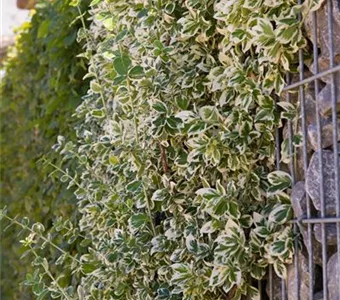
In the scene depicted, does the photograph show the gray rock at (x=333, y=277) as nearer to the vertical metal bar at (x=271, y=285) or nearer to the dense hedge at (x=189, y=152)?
the dense hedge at (x=189, y=152)

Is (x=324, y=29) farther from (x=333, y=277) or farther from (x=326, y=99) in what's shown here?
(x=333, y=277)

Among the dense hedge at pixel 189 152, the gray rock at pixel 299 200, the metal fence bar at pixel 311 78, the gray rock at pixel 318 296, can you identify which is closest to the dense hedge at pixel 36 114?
the dense hedge at pixel 189 152

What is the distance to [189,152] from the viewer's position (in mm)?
2158

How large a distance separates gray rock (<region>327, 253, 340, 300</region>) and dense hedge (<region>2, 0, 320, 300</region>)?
0.13 m

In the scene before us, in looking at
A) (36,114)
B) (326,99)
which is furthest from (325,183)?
(36,114)

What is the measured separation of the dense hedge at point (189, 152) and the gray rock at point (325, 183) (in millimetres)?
109

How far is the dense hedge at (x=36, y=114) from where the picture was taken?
3.38 meters

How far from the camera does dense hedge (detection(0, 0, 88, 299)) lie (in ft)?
11.1

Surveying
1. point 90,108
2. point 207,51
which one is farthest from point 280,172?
point 90,108

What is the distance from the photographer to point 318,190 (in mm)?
1757

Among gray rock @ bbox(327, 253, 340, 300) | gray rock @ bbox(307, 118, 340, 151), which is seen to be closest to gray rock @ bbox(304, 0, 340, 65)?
gray rock @ bbox(307, 118, 340, 151)

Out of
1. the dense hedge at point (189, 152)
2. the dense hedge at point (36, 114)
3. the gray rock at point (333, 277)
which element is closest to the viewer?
the gray rock at point (333, 277)

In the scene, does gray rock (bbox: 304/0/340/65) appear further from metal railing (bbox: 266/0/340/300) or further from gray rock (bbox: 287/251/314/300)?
gray rock (bbox: 287/251/314/300)

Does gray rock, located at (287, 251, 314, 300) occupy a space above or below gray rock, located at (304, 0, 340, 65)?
below
